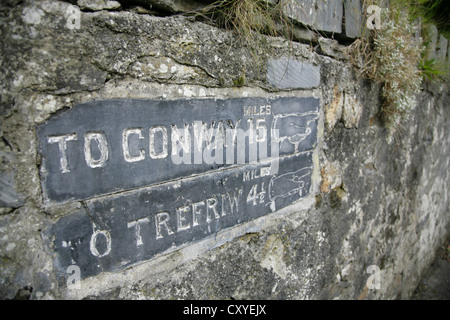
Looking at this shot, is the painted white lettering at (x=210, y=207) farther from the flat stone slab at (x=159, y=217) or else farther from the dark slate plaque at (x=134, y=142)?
the dark slate plaque at (x=134, y=142)

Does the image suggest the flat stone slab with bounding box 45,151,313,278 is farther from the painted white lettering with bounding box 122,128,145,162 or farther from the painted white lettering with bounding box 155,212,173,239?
the painted white lettering with bounding box 122,128,145,162

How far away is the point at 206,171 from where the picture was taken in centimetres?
109

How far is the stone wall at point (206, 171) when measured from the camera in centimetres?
73

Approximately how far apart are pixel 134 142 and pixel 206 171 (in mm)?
302

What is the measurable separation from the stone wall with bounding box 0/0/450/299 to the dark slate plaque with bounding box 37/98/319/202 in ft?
0.07

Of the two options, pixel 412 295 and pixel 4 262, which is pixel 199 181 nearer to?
pixel 4 262

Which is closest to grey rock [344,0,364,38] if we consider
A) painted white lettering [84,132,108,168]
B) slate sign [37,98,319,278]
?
slate sign [37,98,319,278]

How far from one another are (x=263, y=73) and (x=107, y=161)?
731 mm

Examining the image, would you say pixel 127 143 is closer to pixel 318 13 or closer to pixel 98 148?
pixel 98 148

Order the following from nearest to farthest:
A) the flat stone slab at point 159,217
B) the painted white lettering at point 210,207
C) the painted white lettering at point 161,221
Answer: the flat stone slab at point 159,217
the painted white lettering at point 161,221
the painted white lettering at point 210,207

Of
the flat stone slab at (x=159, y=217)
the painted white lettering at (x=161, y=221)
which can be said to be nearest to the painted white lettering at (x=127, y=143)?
the flat stone slab at (x=159, y=217)

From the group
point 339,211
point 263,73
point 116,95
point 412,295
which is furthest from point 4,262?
point 412,295

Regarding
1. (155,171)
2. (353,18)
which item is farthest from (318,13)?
(155,171)

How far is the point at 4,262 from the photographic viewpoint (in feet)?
2.38
